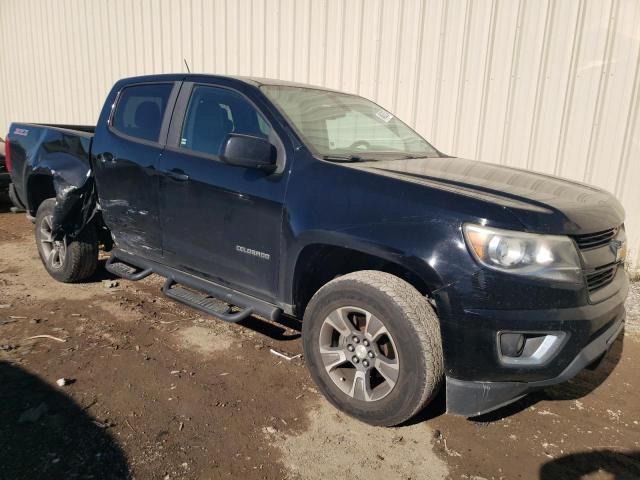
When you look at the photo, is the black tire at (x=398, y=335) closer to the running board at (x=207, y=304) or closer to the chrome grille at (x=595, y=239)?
the running board at (x=207, y=304)

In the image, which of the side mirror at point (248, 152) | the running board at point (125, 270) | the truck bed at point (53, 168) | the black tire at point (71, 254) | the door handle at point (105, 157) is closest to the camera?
the side mirror at point (248, 152)

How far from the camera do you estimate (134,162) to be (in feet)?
12.6

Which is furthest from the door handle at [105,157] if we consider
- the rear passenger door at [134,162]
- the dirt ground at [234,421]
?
the dirt ground at [234,421]

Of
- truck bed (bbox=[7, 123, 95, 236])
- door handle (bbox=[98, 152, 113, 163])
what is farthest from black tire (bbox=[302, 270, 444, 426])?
truck bed (bbox=[7, 123, 95, 236])

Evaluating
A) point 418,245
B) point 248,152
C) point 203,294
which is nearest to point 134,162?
point 203,294

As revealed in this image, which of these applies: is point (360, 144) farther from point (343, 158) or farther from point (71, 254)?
point (71, 254)

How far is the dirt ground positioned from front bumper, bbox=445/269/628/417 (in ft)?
1.16

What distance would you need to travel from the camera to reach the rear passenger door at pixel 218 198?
121 inches

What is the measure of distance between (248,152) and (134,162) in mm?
1378

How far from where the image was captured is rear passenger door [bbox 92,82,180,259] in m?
3.76

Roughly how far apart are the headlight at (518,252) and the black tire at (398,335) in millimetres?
426

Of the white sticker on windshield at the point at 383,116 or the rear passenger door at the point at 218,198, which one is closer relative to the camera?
the rear passenger door at the point at 218,198

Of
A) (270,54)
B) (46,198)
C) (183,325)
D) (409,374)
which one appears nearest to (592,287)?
(409,374)

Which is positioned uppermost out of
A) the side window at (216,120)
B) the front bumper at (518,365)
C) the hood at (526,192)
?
the side window at (216,120)
